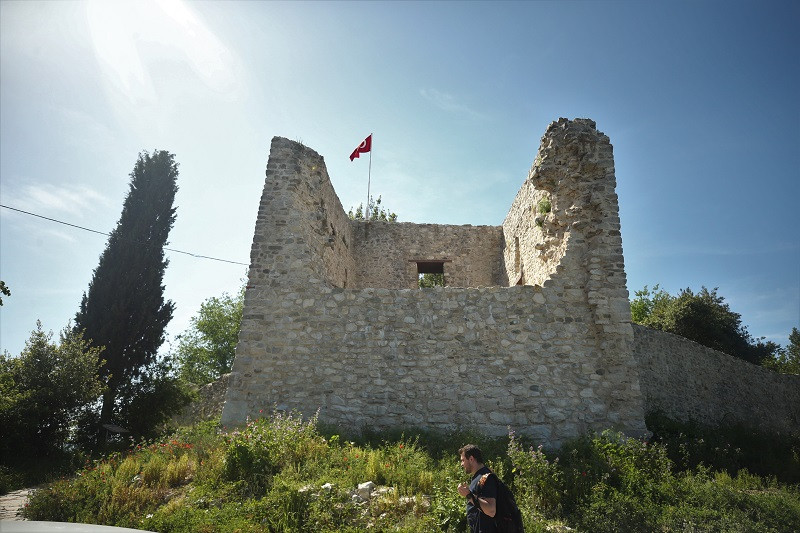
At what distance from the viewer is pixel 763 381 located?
53.2 feet

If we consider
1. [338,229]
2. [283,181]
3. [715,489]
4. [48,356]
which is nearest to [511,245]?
[338,229]

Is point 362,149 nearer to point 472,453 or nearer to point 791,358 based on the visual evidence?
point 472,453

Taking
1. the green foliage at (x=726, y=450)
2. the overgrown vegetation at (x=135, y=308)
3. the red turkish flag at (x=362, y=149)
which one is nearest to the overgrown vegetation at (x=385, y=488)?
the green foliage at (x=726, y=450)

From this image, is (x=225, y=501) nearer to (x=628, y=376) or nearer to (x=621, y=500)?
(x=621, y=500)

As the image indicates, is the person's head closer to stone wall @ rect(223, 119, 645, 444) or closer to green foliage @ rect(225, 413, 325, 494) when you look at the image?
green foliage @ rect(225, 413, 325, 494)

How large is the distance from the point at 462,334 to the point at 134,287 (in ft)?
48.9

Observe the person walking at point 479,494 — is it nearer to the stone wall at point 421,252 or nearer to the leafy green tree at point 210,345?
the stone wall at point 421,252

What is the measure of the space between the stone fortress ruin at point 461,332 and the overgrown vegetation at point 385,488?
0.73m

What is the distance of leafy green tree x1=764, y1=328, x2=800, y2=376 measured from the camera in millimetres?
30728

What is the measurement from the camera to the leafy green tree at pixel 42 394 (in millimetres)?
10547

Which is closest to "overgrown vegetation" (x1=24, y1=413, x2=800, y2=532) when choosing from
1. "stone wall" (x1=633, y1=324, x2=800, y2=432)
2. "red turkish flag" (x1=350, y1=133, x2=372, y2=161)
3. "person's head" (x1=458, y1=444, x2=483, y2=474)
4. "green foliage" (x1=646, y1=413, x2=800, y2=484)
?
"green foliage" (x1=646, y1=413, x2=800, y2=484)

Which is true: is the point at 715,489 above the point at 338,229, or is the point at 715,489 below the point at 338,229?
below

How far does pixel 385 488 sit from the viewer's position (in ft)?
20.2

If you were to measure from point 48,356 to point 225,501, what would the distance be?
9494 mm
